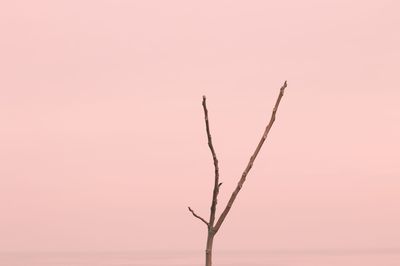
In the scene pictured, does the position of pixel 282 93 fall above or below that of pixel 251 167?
above

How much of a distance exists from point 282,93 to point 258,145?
0.25 meters

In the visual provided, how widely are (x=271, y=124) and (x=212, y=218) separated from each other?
0.43m

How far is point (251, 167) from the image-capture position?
11.7 feet

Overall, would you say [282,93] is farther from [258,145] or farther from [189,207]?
[189,207]

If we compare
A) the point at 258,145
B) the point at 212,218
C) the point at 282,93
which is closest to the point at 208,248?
the point at 212,218

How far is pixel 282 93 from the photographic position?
365 cm

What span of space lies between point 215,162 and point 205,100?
241mm

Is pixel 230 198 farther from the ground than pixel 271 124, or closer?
closer

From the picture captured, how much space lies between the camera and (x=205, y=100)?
11.9 ft

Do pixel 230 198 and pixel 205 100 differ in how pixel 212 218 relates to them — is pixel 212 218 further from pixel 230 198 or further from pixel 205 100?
pixel 205 100

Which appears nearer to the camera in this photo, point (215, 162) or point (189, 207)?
point (215, 162)

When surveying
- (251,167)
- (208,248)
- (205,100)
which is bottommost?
(208,248)

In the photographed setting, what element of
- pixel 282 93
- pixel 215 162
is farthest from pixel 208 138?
pixel 282 93

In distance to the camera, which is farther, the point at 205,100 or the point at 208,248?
the point at 205,100
